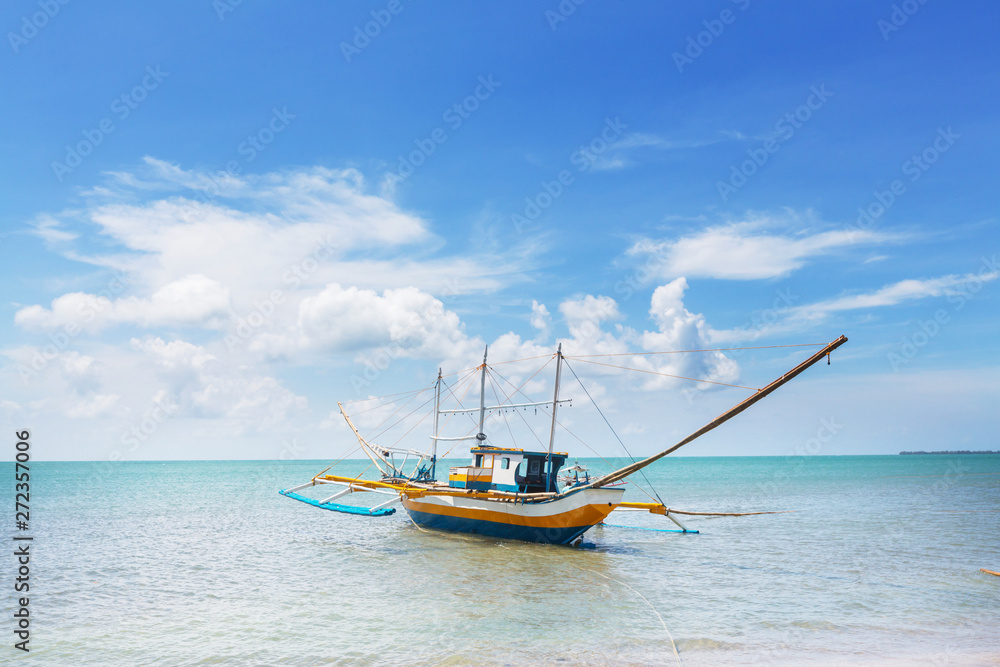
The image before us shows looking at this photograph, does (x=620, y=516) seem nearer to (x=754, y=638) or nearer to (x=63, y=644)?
(x=754, y=638)

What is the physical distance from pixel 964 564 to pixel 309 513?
3533 cm

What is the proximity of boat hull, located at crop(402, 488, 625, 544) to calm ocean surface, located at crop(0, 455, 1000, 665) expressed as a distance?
0.61 m

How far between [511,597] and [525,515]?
27.6ft

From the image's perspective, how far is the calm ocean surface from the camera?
12336 mm

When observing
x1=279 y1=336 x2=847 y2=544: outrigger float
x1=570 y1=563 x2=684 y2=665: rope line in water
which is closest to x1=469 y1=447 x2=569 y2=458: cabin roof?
x1=279 y1=336 x2=847 y2=544: outrigger float

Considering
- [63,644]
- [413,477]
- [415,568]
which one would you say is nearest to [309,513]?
[413,477]

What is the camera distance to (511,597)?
16312 millimetres

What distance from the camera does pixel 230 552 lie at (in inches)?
973

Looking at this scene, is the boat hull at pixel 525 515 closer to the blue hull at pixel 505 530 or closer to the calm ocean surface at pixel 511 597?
the blue hull at pixel 505 530

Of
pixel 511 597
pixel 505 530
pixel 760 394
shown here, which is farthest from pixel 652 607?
pixel 505 530

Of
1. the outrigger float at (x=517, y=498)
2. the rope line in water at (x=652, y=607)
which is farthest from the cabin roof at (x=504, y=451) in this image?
the rope line in water at (x=652, y=607)

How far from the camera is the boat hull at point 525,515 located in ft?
76.3

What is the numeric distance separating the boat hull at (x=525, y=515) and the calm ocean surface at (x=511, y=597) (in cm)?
61

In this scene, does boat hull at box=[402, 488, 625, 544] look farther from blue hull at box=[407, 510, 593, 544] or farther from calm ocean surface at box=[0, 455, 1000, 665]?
calm ocean surface at box=[0, 455, 1000, 665]
